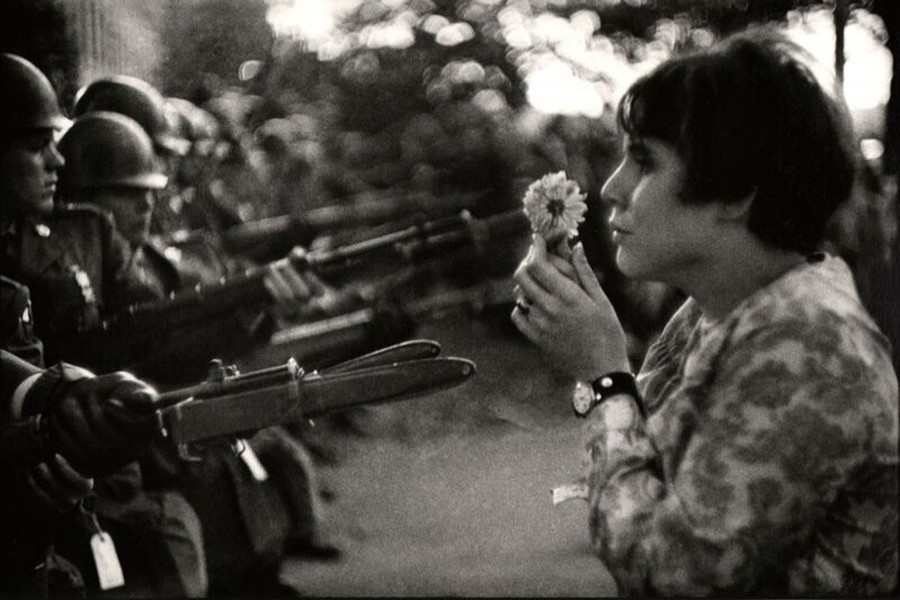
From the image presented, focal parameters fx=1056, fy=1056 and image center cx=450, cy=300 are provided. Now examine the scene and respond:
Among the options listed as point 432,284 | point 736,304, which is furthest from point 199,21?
point 736,304

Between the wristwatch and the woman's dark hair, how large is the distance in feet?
1.07

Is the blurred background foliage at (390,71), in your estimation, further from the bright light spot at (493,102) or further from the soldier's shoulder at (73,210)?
the soldier's shoulder at (73,210)

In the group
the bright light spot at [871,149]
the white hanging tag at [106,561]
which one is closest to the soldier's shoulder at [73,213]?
the white hanging tag at [106,561]

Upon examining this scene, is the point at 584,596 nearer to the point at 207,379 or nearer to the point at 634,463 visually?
the point at 634,463

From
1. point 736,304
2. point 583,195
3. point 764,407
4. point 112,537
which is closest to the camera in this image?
point 764,407

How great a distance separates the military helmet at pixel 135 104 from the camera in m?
2.65

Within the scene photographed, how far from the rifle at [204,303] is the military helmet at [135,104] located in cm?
39

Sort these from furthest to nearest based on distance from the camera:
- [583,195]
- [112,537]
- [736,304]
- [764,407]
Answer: [112,537], [583,195], [736,304], [764,407]

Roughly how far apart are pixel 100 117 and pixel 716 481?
179 cm

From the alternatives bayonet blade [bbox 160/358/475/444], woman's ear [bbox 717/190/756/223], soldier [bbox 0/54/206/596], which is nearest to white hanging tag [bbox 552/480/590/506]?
bayonet blade [bbox 160/358/475/444]

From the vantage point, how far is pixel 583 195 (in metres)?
→ 2.43

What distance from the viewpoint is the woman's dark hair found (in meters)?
1.71

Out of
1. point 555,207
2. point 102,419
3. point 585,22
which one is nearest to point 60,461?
point 102,419

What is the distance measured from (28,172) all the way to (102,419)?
0.65m
